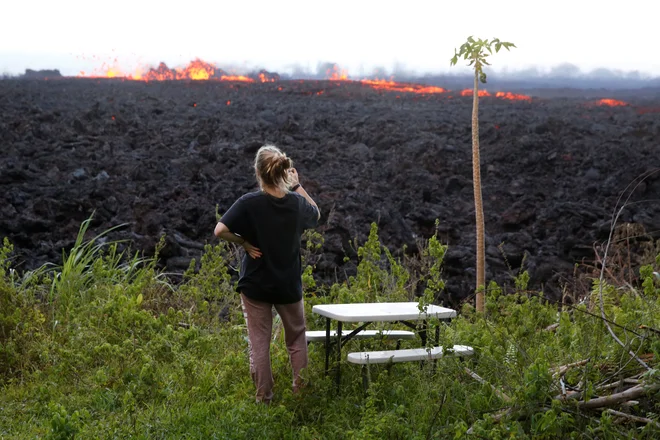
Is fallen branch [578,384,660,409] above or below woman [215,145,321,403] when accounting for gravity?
below

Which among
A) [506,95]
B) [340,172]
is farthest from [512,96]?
[340,172]

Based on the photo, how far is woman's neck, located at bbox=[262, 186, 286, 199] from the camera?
456 centimetres

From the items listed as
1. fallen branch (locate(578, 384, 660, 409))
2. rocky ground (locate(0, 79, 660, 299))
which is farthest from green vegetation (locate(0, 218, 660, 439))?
rocky ground (locate(0, 79, 660, 299))

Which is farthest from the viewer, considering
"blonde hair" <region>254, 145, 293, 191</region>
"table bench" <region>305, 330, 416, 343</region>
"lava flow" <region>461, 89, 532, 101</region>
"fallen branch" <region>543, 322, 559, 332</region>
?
"lava flow" <region>461, 89, 532, 101</region>

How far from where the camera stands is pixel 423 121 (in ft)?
69.4

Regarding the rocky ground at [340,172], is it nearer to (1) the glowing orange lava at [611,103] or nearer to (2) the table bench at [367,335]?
(2) the table bench at [367,335]

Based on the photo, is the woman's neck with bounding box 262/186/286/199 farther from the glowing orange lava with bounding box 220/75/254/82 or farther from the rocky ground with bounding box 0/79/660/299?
the glowing orange lava with bounding box 220/75/254/82

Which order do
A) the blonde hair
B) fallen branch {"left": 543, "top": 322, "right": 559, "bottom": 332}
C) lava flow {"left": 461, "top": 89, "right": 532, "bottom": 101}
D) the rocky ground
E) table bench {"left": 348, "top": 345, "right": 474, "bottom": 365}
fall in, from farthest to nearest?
lava flow {"left": 461, "top": 89, "right": 532, "bottom": 101}
the rocky ground
fallen branch {"left": 543, "top": 322, "right": 559, "bottom": 332}
the blonde hair
table bench {"left": 348, "top": 345, "right": 474, "bottom": 365}

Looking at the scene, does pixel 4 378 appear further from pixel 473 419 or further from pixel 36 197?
pixel 36 197

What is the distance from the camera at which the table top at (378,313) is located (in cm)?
437

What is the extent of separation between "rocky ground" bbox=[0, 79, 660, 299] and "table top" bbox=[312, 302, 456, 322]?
226 cm

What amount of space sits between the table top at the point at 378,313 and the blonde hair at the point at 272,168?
86cm

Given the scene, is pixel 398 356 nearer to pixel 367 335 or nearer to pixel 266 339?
pixel 367 335

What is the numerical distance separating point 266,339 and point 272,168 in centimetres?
108
